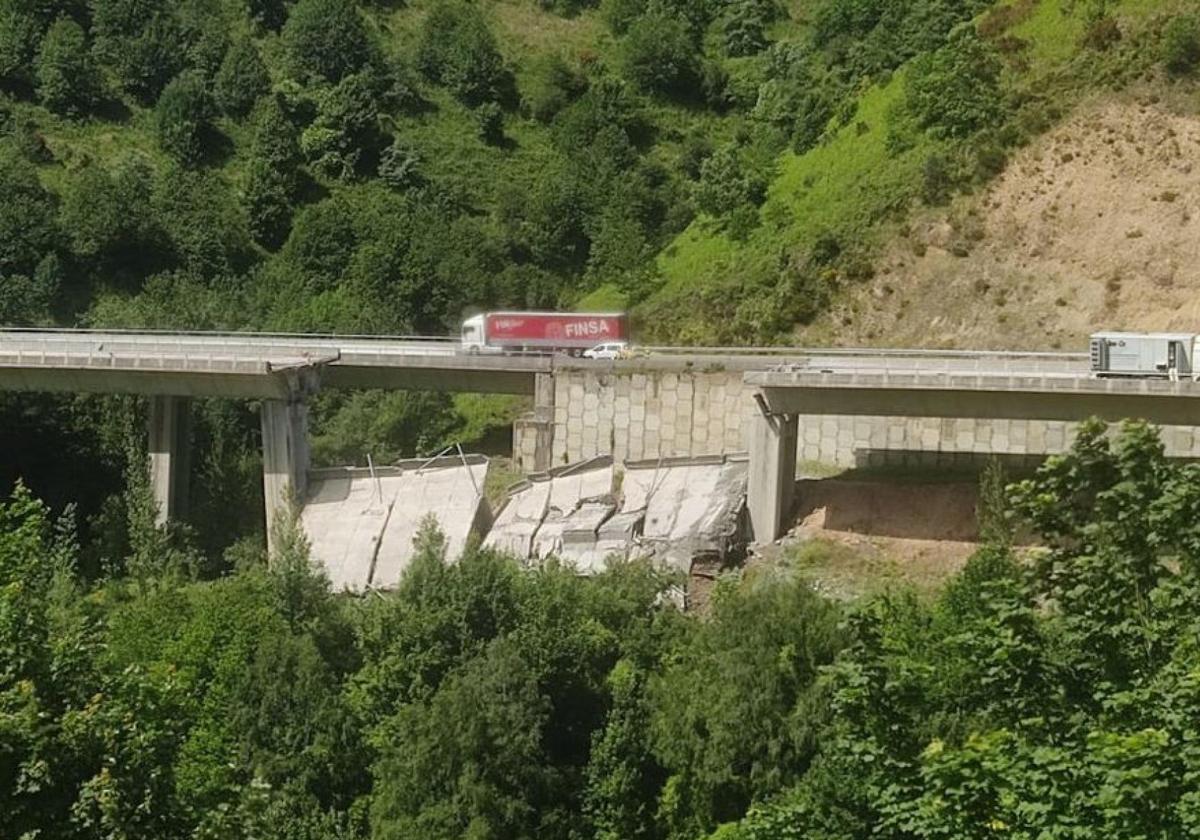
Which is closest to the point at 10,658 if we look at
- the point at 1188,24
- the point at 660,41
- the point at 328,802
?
the point at 328,802

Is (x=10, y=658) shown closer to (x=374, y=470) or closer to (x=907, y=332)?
(x=374, y=470)

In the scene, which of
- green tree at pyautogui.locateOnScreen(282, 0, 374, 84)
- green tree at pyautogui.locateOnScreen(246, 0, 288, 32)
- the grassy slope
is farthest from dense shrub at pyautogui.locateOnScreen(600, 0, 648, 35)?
the grassy slope

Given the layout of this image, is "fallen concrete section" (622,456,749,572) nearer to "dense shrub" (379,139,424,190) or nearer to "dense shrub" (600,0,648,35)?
"dense shrub" (379,139,424,190)

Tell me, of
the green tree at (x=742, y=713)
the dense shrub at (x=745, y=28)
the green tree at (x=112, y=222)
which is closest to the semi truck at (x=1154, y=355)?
the green tree at (x=742, y=713)

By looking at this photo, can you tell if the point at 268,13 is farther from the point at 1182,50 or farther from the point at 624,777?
the point at 624,777

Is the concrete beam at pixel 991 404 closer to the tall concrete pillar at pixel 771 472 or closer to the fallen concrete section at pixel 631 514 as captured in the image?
the tall concrete pillar at pixel 771 472

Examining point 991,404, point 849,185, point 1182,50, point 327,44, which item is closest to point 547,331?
point 849,185
